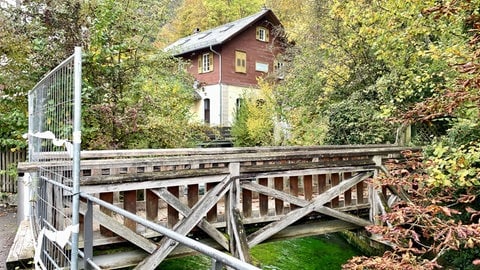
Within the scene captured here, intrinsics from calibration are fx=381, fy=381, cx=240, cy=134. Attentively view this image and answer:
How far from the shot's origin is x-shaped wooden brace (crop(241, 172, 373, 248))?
4039 millimetres

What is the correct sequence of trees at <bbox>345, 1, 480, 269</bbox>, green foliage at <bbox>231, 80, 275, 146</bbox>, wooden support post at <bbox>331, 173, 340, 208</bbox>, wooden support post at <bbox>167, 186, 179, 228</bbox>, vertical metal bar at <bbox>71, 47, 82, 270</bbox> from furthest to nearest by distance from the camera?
green foliage at <bbox>231, 80, 275, 146</bbox> < wooden support post at <bbox>331, 173, 340, 208</bbox> < wooden support post at <bbox>167, 186, 179, 228</bbox> < trees at <bbox>345, 1, 480, 269</bbox> < vertical metal bar at <bbox>71, 47, 82, 270</bbox>

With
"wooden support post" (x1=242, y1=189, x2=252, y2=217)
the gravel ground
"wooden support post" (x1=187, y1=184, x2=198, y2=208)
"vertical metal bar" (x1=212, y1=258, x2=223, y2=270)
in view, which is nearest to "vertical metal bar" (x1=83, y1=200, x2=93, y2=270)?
"vertical metal bar" (x1=212, y1=258, x2=223, y2=270)

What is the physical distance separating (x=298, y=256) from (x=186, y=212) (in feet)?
10.2

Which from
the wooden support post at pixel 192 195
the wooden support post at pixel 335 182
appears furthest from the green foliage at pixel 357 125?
the wooden support post at pixel 192 195

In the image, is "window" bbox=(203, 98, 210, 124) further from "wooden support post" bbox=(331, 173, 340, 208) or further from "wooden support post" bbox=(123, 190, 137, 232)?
"wooden support post" bbox=(123, 190, 137, 232)

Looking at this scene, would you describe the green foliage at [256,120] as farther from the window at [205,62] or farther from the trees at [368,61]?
the window at [205,62]

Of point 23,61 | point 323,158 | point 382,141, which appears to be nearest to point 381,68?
point 382,141

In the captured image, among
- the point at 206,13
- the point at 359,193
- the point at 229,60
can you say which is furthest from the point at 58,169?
the point at 206,13

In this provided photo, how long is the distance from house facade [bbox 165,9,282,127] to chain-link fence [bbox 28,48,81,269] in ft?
52.3

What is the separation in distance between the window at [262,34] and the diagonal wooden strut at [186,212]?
18423 mm

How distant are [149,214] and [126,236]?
368 mm

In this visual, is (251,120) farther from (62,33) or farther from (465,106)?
(465,106)

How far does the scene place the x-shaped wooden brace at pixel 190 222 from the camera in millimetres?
3381

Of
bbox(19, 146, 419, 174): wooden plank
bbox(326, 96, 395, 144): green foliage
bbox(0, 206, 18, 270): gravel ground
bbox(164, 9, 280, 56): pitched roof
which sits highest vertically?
bbox(164, 9, 280, 56): pitched roof
